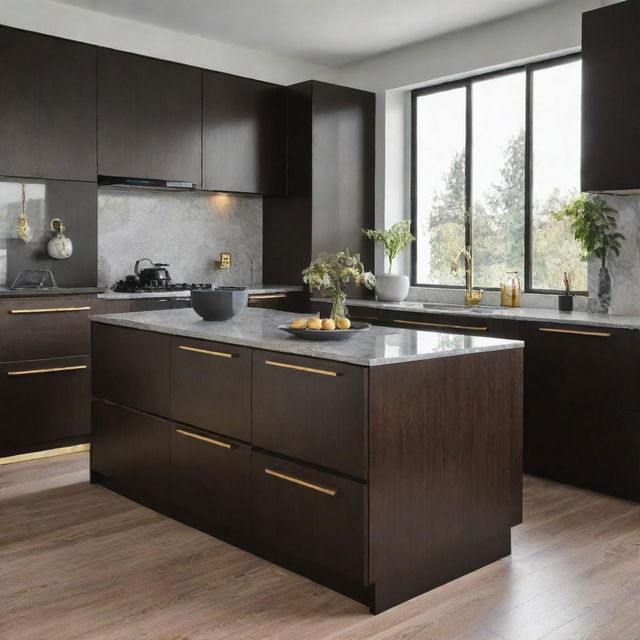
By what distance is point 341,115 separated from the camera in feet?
18.8

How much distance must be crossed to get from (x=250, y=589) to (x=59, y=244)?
9.45ft

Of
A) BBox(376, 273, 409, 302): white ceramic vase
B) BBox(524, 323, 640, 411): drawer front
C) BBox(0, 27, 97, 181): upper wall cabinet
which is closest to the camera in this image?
BBox(524, 323, 640, 411): drawer front

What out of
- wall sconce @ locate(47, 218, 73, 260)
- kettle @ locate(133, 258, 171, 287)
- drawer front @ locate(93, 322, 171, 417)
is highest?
wall sconce @ locate(47, 218, 73, 260)

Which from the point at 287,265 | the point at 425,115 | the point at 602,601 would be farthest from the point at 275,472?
the point at 425,115

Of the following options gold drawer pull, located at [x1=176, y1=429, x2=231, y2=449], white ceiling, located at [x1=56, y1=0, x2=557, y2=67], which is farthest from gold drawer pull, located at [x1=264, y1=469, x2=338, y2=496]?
white ceiling, located at [x1=56, y1=0, x2=557, y2=67]

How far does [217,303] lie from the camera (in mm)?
3414

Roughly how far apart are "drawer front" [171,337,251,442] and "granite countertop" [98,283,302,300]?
1.58m

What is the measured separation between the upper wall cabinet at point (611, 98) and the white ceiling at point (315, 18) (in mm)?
936

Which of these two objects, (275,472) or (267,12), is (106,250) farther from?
(275,472)

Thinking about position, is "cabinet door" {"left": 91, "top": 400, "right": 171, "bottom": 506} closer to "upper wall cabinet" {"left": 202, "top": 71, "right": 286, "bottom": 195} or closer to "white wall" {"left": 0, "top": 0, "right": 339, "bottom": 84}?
"upper wall cabinet" {"left": 202, "top": 71, "right": 286, "bottom": 195}

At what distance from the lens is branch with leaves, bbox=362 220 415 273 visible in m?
5.66

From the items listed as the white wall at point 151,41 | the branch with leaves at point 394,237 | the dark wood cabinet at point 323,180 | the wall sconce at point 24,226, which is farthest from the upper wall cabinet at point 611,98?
the wall sconce at point 24,226

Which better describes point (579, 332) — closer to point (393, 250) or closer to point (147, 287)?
point (393, 250)

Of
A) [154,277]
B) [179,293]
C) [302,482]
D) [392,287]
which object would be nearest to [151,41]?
[154,277]
